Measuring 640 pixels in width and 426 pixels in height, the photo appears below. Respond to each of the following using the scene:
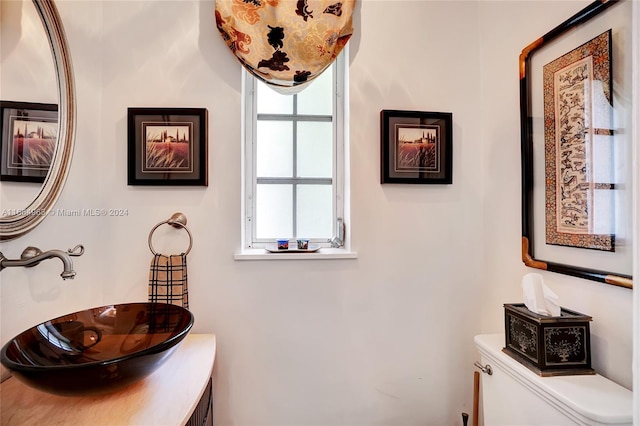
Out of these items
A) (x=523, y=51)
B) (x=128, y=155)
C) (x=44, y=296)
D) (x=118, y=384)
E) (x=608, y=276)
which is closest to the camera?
(x=118, y=384)

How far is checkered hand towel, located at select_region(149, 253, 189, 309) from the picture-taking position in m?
1.17

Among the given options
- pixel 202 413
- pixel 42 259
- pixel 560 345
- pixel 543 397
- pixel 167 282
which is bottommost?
pixel 202 413

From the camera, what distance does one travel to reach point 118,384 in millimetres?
699

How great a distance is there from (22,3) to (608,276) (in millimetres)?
1866

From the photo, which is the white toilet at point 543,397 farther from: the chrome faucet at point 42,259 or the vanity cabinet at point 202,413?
the chrome faucet at point 42,259

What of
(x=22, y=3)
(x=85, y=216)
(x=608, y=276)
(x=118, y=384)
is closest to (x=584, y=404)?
(x=608, y=276)

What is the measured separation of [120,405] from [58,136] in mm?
877

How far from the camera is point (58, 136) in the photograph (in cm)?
99

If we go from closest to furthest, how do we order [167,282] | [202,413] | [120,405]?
[120,405] → [202,413] → [167,282]

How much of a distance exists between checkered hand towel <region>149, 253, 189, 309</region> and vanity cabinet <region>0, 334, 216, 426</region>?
0.33 m

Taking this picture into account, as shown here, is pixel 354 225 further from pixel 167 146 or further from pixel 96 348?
pixel 96 348

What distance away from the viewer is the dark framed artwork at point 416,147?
4.34 ft

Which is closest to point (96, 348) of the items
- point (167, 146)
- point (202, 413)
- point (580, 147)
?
point (202, 413)

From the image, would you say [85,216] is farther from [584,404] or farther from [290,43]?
[584,404]
